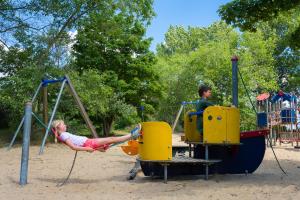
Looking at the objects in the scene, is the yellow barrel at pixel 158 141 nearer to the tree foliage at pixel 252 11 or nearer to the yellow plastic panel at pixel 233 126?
the yellow plastic panel at pixel 233 126

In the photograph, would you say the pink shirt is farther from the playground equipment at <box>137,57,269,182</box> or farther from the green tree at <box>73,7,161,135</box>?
the green tree at <box>73,7,161,135</box>

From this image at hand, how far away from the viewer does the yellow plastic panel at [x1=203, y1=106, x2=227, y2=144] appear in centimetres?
745

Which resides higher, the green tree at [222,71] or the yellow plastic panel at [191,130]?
the green tree at [222,71]

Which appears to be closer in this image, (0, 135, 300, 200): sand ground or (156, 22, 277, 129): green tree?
(0, 135, 300, 200): sand ground

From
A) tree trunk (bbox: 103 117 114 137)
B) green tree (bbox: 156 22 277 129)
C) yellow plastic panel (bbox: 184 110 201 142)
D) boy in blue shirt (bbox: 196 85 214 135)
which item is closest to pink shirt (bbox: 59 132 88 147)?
boy in blue shirt (bbox: 196 85 214 135)

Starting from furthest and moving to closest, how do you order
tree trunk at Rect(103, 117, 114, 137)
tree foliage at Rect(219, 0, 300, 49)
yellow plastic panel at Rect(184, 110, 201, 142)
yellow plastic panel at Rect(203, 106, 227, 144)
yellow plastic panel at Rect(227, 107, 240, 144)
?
tree trunk at Rect(103, 117, 114, 137) < tree foliage at Rect(219, 0, 300, 49) < yellow plastic panel at Rect(184, 110, 201, 142) < yellow plastic panel at Rect(227, 107, 240, 144) < yellow plastic panel at Rect(203, 106, 227, 144)

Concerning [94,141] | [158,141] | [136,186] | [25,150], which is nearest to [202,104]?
[158,141]

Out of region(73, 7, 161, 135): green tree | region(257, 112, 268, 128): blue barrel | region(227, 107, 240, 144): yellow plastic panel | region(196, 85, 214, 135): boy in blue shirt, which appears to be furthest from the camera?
region(73, 7, 161, 135): green tree

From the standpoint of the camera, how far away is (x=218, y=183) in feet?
23.5

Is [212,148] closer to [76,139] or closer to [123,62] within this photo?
[76,139]

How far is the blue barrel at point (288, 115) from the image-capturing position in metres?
19.7

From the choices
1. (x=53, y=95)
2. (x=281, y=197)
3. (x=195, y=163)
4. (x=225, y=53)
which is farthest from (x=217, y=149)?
(x=225, y=53)

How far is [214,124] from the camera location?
7488mm

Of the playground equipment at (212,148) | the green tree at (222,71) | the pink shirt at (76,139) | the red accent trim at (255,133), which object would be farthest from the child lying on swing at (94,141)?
the green tree at (222,71)
